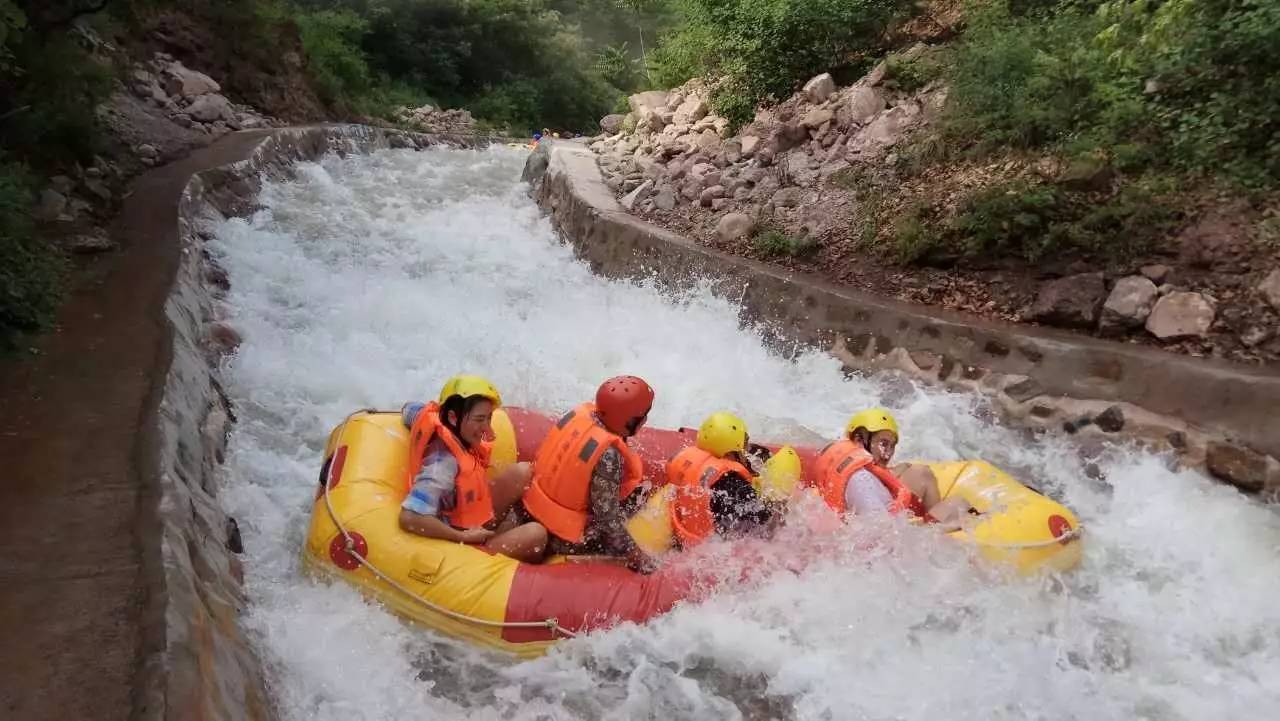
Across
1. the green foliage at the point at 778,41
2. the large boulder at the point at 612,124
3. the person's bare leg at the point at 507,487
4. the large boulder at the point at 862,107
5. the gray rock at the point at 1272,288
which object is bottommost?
the person's bare leg at the point at 507,487

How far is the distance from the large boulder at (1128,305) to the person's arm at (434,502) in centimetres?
420

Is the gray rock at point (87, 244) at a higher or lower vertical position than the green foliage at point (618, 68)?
lower

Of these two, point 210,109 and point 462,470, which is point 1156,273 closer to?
point 462,470

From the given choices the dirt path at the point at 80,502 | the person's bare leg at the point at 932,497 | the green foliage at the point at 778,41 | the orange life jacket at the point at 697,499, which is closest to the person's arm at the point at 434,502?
the orange life jacket at the point at 697,499

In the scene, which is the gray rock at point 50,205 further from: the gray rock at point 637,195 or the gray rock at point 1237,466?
the gray rock at point 1237,466

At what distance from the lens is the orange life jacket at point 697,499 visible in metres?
4.01

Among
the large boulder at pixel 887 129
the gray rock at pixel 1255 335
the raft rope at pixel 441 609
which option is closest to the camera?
the raft rope at pixel 441 609

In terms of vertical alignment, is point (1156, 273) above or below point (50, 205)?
above

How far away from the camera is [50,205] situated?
22.4ft

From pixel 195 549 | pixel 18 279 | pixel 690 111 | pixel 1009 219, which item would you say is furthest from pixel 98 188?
pixel 1009 219

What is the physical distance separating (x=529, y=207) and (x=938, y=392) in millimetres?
8182

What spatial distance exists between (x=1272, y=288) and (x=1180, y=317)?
49 centimetres

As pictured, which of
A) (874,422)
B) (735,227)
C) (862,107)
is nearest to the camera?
(874,422)

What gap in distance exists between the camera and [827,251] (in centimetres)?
740
